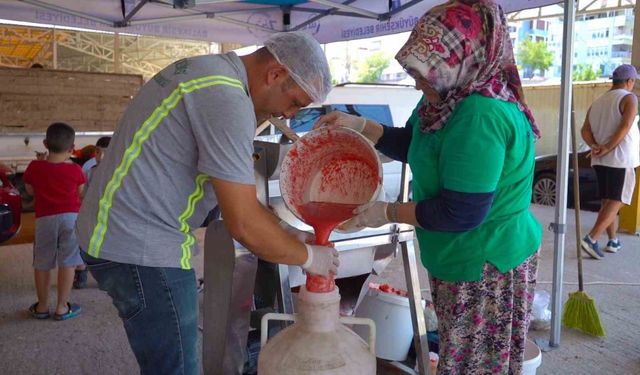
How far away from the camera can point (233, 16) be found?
577cm

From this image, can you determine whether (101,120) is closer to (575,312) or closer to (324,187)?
(575,312)

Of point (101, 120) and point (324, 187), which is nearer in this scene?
point (324, 187)

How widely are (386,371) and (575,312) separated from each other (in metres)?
1.47

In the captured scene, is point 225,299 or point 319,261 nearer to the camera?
point 319,261

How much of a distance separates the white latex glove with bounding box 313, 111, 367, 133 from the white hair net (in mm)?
287

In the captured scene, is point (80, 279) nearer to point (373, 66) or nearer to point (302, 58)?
point (302, 58)

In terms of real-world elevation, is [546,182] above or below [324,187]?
below

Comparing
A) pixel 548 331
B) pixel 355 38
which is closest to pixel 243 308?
pixel 548 331

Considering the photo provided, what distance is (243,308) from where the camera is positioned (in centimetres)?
225

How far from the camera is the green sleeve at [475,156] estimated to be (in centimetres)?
144

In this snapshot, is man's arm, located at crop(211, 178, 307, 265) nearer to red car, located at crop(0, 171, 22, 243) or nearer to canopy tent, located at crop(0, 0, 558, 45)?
red car, located at crop(0, 171, 22, 243)

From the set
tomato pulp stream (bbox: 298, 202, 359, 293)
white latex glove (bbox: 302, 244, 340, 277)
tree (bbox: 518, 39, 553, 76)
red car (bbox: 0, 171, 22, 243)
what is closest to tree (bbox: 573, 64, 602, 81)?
tree (bbox: 518, 39, 553, 76)

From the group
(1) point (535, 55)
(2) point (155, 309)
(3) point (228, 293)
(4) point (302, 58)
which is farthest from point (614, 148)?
(1) point (535, 55)

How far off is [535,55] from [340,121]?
36.3 metres
